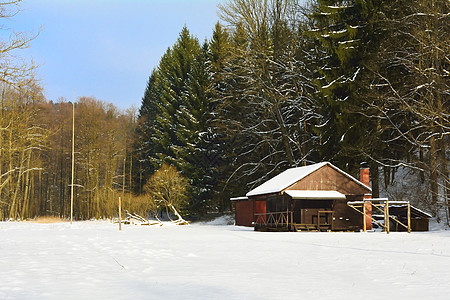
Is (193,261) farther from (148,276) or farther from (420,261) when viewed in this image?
(420,261)

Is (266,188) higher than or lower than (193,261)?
higher

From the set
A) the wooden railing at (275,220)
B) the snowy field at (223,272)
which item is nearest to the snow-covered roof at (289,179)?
the wooden railing at (275,220)

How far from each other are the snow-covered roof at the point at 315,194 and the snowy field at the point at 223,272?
11.2 meters

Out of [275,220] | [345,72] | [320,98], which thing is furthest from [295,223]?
[345,72]

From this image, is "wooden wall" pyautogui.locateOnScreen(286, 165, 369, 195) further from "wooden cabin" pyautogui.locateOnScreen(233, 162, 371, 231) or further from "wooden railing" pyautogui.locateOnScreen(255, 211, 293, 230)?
"wooden railing" pyautogui.locateOnScreen(255, 211, 293, 230)

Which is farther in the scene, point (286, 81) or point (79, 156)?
point (79, 156)

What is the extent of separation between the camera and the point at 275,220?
30.3 meters

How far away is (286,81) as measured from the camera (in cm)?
3953

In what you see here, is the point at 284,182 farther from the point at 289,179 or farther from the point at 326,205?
the point at 326,205

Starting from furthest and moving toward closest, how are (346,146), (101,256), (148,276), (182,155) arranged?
(182,155)
(346,146)
(101,256)
(148,276)

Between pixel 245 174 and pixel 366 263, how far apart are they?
91.5 ft

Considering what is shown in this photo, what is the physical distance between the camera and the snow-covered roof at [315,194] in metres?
27.8

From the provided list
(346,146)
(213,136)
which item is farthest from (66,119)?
(346,146)

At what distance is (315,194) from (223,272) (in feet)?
61.5
